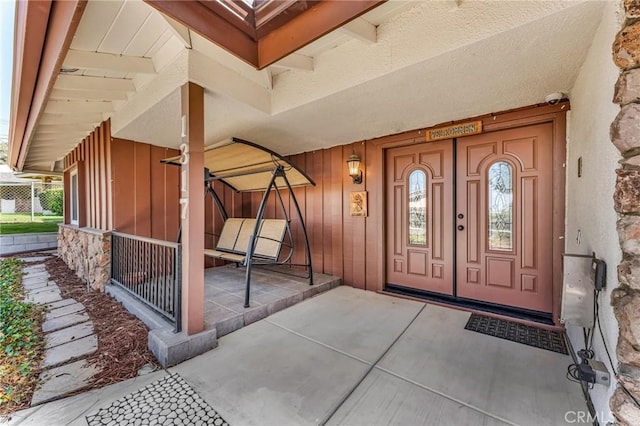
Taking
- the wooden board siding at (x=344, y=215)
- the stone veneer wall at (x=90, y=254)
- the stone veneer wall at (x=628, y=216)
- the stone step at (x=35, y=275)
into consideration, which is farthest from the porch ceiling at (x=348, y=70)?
the stone step at (x=35, y=275)

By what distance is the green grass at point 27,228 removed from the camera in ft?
26.3

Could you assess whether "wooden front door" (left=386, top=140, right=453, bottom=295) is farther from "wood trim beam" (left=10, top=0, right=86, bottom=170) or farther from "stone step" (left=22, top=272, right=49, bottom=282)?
"stone step" (left=22, top=272, right=49, bottom=282)

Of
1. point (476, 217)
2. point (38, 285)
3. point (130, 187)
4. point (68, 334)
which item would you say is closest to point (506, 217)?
point (476, 217)

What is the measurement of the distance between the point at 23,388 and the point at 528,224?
4624 millimetres

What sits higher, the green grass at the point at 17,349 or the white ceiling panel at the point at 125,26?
the white ceiling panel at the point at 125,26

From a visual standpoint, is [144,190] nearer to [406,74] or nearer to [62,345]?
[62,345]

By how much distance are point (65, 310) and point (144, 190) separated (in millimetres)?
1811

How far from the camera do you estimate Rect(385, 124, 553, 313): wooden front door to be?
9.34 ft

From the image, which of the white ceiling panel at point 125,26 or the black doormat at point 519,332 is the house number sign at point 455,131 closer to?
→ the black doormat at point 519,332

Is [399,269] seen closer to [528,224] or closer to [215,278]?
[528,224]

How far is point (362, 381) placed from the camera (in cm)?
186

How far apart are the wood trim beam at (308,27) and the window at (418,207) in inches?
99.9

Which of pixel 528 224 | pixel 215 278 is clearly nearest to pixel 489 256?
pixel 528 224

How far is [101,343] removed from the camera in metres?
2.40
